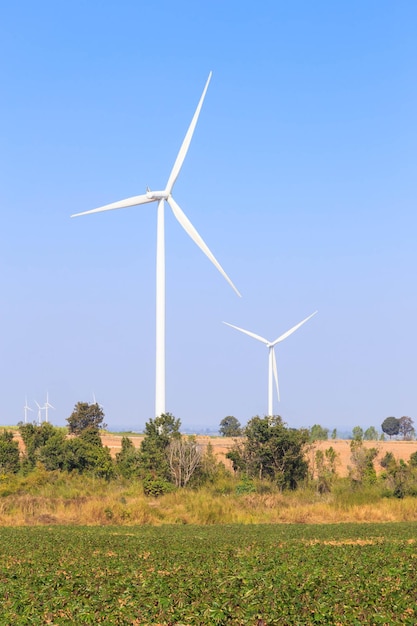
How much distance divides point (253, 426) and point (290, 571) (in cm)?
3839

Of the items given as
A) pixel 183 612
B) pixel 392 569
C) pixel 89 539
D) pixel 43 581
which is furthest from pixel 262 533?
pixel 183 612

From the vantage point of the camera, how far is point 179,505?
160 feet

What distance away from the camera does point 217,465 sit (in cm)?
5981

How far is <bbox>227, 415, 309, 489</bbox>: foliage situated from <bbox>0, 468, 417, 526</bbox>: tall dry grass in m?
2.45

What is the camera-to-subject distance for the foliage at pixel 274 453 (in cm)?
5778

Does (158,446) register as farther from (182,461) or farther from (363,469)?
(363,469)

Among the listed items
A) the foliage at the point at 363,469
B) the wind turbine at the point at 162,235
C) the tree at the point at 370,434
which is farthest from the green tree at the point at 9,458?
the tree at the point at 370,434

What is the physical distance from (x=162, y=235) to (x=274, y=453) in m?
17.3

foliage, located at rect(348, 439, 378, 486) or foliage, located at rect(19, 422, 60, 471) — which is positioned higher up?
foliage, located at rect(19, 422, 60, 471)

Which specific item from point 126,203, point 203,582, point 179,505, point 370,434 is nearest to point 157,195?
point 126,203

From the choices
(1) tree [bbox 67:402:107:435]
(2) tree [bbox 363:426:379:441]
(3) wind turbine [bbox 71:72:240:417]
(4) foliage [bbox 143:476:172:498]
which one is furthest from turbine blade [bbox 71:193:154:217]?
(2) tree [bbox 363:426:379:441]

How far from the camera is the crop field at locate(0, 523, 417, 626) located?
1634cm

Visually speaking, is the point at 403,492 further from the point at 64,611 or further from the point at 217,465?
the point at 64,611

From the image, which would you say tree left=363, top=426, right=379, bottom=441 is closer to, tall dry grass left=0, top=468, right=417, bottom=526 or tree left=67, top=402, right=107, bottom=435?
tree left=67, top=402, right=107, bottom=435
